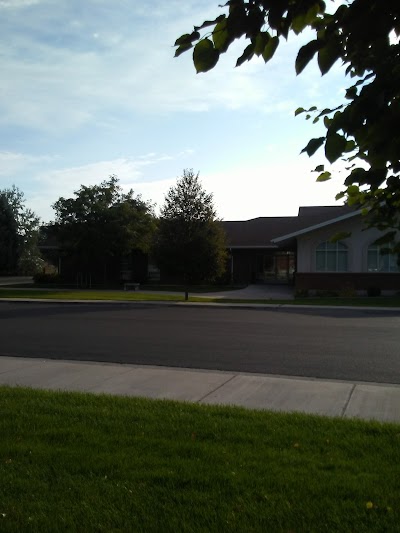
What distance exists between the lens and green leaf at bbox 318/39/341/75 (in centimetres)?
206

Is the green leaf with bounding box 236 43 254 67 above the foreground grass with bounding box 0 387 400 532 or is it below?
above

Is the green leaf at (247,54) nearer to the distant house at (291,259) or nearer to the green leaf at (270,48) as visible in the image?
the green leaf at (270,48)

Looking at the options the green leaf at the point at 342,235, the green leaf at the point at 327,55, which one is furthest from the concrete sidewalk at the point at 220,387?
the green leaf at the point at 327,55

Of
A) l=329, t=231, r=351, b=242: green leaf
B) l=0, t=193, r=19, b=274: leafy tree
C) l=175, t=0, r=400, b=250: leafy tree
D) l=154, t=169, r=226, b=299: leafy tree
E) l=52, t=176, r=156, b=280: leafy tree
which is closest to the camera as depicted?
l=175, t=0, r=400, b=250: leafy tree

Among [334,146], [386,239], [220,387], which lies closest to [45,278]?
[220,387]

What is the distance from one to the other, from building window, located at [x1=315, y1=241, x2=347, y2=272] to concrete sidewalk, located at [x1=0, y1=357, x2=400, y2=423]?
71.4ft

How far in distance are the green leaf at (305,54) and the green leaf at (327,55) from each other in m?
0.03

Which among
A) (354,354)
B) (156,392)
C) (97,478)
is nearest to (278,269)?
(354,354)

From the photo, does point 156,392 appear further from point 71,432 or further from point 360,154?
point 360,154

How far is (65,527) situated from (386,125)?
2.94m

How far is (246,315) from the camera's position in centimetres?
1917

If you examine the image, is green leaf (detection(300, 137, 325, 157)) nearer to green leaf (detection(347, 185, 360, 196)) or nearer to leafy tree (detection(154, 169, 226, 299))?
green leaf (detection(347, 185, 360, 196))

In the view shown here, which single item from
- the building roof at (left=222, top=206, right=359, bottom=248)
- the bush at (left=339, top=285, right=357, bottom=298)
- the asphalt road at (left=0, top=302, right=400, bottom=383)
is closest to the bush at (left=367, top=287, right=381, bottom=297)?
the bush at (left=339, top=285, right=357, bottom=298)

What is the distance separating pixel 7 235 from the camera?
147 ft
